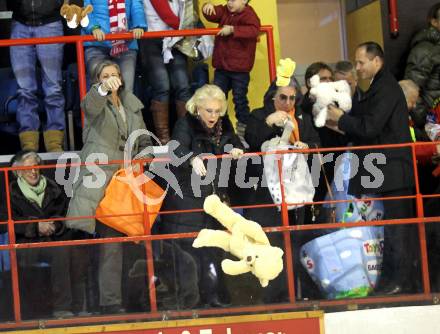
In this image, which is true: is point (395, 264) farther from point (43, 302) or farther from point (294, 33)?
point (294, 33)

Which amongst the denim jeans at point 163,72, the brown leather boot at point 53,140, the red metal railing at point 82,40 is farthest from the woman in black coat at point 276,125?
the brown leather boot at point 53,140

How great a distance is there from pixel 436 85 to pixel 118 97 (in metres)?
3.01

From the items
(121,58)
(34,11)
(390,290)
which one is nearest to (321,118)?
(390,290)

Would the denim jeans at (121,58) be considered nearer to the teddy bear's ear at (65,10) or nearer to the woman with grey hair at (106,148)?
the teddy bear's ear at (65,10)

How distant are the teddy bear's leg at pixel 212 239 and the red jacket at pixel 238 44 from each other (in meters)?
2.11

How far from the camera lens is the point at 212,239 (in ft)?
22.6

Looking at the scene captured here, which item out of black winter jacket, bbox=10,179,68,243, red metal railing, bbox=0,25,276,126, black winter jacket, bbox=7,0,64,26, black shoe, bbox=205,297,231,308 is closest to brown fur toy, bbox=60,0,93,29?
red metal railing, bbox=0,25,276,126

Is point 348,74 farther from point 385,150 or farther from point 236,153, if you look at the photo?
point 236,153

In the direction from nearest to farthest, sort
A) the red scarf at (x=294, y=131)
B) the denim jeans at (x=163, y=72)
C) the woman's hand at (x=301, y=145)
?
1. the woman's hand at (x=301, y=145)
2. the red scarf at (x=294, y=131)
3. the denim jeans at (x=163, y=72)

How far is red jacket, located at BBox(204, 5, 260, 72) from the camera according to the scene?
8.67 m

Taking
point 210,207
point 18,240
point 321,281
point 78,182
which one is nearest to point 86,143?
point 78,182

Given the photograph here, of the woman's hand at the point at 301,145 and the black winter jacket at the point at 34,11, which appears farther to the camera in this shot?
the black winter jacket at the point at 34,11

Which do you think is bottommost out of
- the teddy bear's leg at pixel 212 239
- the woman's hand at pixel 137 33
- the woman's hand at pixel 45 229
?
the teddy bear's leg at pixel 212 239

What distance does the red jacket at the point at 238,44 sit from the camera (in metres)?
8.67
